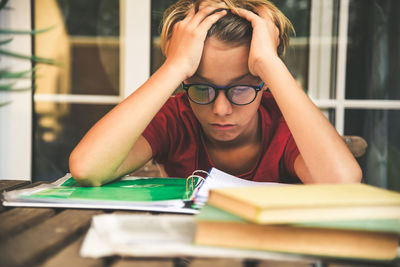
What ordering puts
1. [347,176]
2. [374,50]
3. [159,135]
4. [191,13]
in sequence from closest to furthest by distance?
1. [347,176]
2. [191,13]
3. [159,135]
4. [374,50]

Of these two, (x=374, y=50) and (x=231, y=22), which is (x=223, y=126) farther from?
(x=374, y=50)

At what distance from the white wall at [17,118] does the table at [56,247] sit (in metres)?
1.83

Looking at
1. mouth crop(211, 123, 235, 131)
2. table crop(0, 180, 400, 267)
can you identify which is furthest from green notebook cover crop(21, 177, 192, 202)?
mouth crop(211, 123, 235, 131)

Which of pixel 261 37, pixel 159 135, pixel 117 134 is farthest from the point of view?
pixel 159 135

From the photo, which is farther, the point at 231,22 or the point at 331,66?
the point at 331,66

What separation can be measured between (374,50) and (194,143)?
146 centimetres

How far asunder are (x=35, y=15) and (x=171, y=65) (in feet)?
5.36

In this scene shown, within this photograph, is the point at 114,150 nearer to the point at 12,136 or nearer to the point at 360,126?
the point at 12,136

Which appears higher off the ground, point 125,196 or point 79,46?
point 79,46

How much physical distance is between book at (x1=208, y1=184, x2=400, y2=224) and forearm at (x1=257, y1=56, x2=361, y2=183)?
0.38m

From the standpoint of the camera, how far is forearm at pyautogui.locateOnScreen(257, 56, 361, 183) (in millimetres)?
885

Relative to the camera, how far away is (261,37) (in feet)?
3.64

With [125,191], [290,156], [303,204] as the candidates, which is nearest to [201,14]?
[290,156]

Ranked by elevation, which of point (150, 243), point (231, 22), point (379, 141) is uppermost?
point (231, 22)
